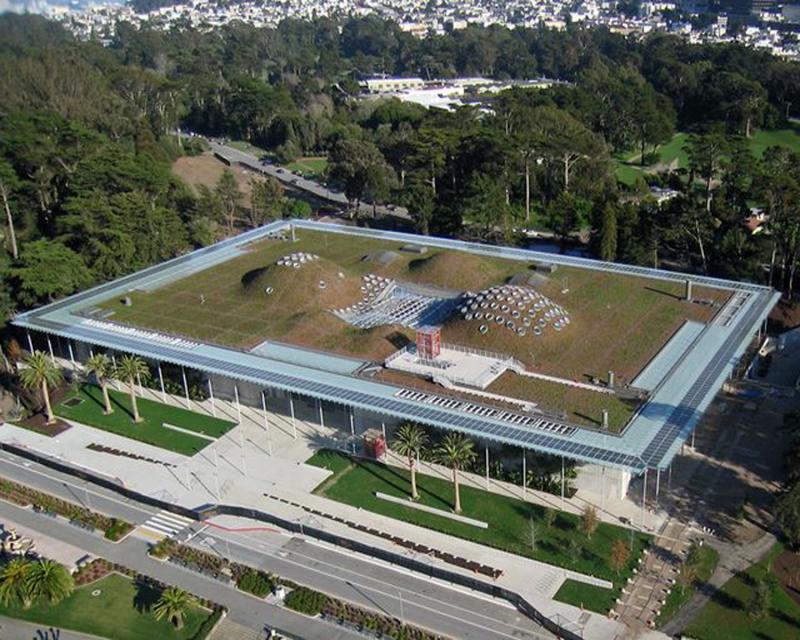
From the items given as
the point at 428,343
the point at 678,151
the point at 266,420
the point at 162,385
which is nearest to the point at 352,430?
the point at 266,420

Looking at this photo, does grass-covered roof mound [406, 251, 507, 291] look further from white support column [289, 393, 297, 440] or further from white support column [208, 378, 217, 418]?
white support column [208, 378, 217, 418]

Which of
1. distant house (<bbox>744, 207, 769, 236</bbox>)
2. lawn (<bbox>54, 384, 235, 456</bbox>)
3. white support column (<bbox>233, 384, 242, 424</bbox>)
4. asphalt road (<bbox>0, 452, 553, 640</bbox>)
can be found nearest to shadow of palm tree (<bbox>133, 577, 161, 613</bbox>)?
asphalt road (<bbox>0, 452, 553, 640</bbox>)

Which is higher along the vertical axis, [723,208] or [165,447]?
[723,208]

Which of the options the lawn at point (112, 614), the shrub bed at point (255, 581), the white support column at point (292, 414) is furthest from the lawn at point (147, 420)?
the shrub bed at point (255, 581)

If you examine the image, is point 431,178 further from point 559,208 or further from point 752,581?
point 752,581

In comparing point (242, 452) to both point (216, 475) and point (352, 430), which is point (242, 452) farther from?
point (352, 430)

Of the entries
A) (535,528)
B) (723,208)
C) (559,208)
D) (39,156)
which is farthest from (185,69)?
(535,528)
